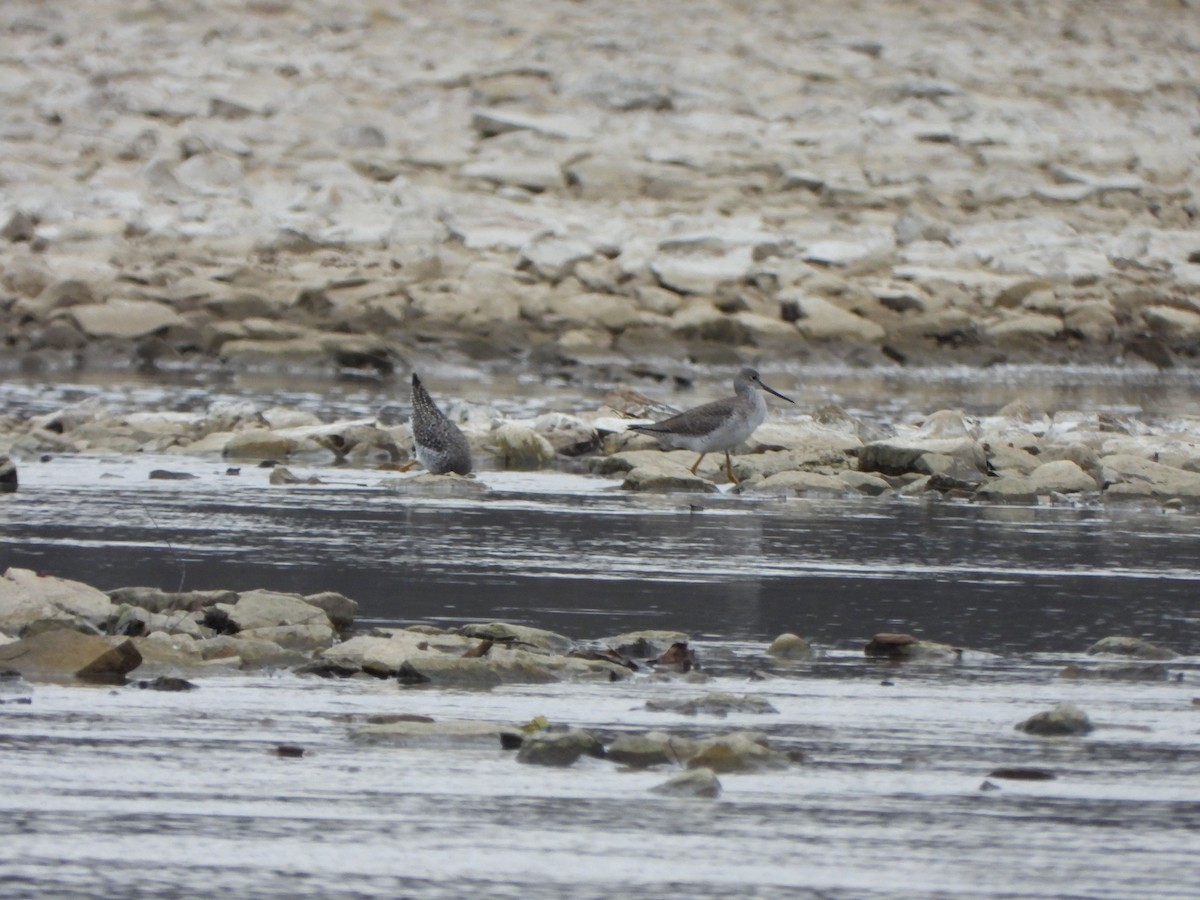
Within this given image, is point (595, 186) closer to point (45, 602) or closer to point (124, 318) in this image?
point (124, 318)

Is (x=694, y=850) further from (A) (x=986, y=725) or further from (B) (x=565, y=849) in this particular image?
(A) (x=986, y=725)

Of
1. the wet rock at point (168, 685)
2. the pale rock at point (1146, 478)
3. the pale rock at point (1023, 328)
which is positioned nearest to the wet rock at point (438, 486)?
the pale rock at point (1146, 478)

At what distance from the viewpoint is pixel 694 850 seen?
5449 mm

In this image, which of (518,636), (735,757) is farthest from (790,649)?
(735,757)

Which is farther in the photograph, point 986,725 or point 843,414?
point 843,414

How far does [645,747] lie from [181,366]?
63.0ft

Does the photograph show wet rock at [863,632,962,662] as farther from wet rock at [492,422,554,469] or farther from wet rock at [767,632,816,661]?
wet rock at [492,422,554,469]

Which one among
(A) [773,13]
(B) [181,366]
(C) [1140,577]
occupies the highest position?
(A) [773,13]

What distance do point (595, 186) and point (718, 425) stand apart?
18.3 meters

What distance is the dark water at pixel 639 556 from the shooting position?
913 centimetres

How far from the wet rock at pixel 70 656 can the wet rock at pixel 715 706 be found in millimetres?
1684

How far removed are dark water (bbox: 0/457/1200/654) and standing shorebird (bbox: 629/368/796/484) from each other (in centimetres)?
56

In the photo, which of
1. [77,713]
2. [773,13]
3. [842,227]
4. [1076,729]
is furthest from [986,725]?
[773,13]

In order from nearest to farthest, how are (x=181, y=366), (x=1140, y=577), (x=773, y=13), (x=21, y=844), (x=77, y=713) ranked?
(x=21, y=844) < (x=77, y=713) < (x=1140, y=577) < (x=181, y=366) < (x=773, y=13)
